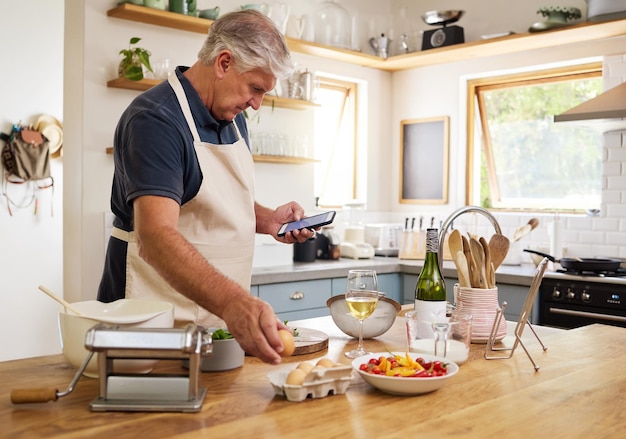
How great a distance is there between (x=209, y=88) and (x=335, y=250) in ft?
9.28

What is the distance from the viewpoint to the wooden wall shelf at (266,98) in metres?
3.95

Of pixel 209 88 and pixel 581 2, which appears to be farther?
pixel 581 2

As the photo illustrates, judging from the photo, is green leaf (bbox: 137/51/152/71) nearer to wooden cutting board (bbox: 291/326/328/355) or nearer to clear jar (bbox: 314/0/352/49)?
clear jar (bbox: 314/0/352/49)

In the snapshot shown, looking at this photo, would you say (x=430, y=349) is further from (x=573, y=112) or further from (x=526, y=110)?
(x=526, y=110)

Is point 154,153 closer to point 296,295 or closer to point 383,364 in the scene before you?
point 383,364

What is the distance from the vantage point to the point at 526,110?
17.2 feet

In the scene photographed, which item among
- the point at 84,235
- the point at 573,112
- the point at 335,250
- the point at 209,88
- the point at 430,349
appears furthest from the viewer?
the point at 335,250

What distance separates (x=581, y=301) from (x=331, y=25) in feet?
8.56

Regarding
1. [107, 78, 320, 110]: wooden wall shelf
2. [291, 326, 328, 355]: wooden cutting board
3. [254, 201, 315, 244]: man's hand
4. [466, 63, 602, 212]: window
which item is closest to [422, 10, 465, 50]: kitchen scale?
[466, 63, 602, 212]: window

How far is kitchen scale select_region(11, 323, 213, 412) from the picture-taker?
1.47m

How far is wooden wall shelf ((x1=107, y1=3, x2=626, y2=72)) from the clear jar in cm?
12

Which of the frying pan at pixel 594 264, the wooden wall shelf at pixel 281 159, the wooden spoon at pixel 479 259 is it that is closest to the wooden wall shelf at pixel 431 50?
the wooden wall shelf at pixel 281 159

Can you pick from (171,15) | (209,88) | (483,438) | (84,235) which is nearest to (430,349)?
(483,438)

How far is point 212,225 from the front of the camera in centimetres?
248
